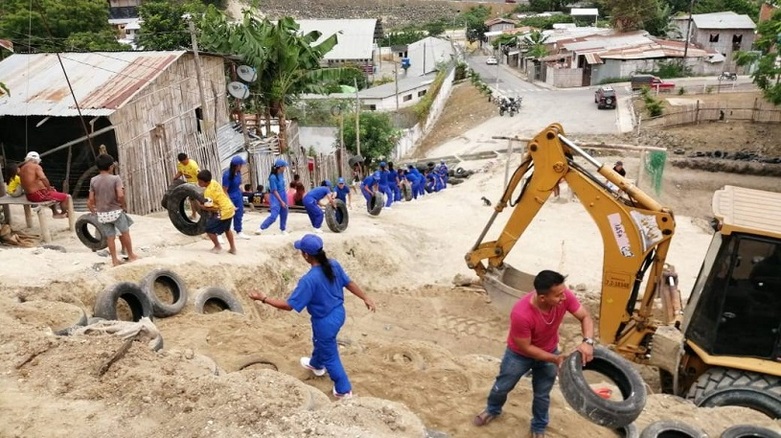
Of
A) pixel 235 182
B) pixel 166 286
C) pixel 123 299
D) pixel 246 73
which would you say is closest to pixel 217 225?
pixel 235 182

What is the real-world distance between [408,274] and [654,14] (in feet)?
172

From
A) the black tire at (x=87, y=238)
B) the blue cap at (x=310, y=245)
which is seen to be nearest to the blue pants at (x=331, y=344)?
the blue cap at (x=310, y=245)

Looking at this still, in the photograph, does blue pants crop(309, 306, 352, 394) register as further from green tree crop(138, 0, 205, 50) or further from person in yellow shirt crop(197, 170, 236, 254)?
green tree crop(138, 0, 205, 50)

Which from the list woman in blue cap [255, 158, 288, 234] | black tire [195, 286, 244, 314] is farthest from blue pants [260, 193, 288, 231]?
black tire [195, 286, 244, 314]

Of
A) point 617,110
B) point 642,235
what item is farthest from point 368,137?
point 642,235

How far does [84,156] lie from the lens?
15000mm

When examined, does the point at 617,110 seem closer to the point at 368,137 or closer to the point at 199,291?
the point at 368,137

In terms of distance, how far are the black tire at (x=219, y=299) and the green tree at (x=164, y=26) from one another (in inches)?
1035

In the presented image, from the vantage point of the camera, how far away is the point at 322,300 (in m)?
5.41

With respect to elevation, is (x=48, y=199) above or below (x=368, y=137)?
above

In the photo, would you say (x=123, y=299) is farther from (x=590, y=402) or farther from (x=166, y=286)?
(x=590, y=402)

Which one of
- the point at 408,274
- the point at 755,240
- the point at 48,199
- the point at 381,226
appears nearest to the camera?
the point at 755,240

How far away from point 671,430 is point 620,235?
2968 mm

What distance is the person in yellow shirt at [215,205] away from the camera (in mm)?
8932
